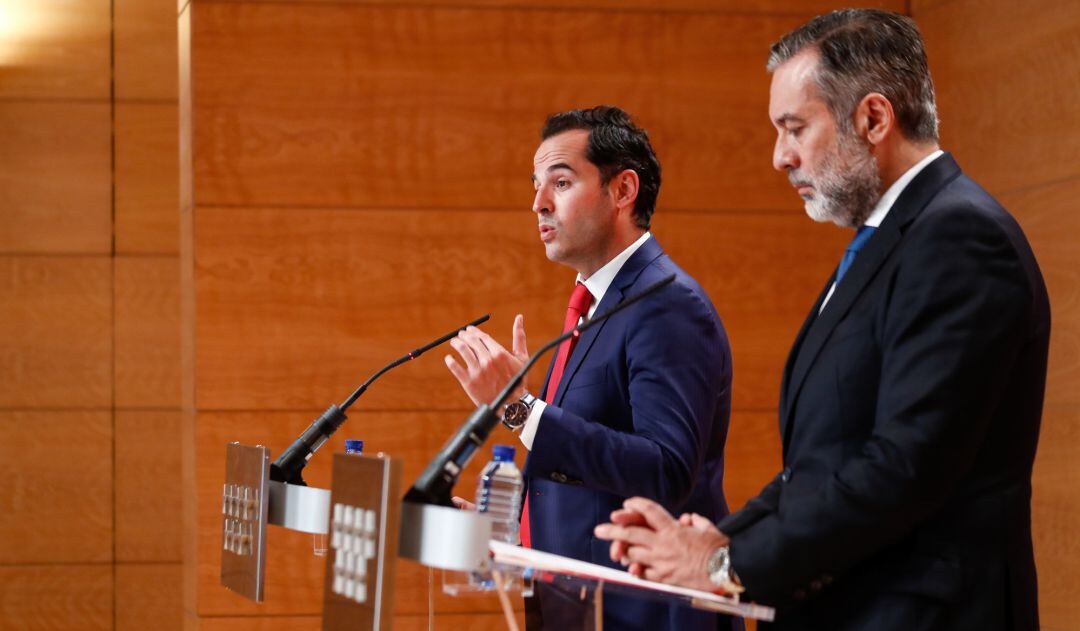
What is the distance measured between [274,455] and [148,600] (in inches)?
67.1

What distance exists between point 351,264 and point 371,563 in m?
2.67

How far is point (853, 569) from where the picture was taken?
66.6 inches

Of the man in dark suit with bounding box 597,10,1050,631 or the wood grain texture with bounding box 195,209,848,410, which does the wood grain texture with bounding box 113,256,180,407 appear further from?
the man in dark suit with bounding box 597,10,1050,631

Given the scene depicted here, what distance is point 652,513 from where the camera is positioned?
172 cm

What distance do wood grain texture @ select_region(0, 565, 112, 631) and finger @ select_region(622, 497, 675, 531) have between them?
4345 mm

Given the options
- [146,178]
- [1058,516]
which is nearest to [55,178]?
[146,178]

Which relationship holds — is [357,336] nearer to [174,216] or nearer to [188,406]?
[188,406]

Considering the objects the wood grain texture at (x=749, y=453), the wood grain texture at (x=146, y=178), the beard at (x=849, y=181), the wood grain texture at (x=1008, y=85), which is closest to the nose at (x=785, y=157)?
the beard at (x=849, y=181)

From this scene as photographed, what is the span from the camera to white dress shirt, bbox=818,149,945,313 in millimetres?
1813

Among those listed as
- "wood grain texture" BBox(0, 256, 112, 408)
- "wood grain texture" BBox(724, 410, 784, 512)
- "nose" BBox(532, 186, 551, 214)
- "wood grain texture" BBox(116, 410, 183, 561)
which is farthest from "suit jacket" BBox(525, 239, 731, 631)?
"wood grain texture" BBox(0, 256, 112, 408)

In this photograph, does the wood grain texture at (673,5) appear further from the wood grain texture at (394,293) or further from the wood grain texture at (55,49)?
the wood grain texture at (55,49)

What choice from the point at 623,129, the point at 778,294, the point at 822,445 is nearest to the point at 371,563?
the point at 822,445

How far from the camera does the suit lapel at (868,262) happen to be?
175 cm

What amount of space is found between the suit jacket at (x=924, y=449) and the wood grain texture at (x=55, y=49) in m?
4.62
